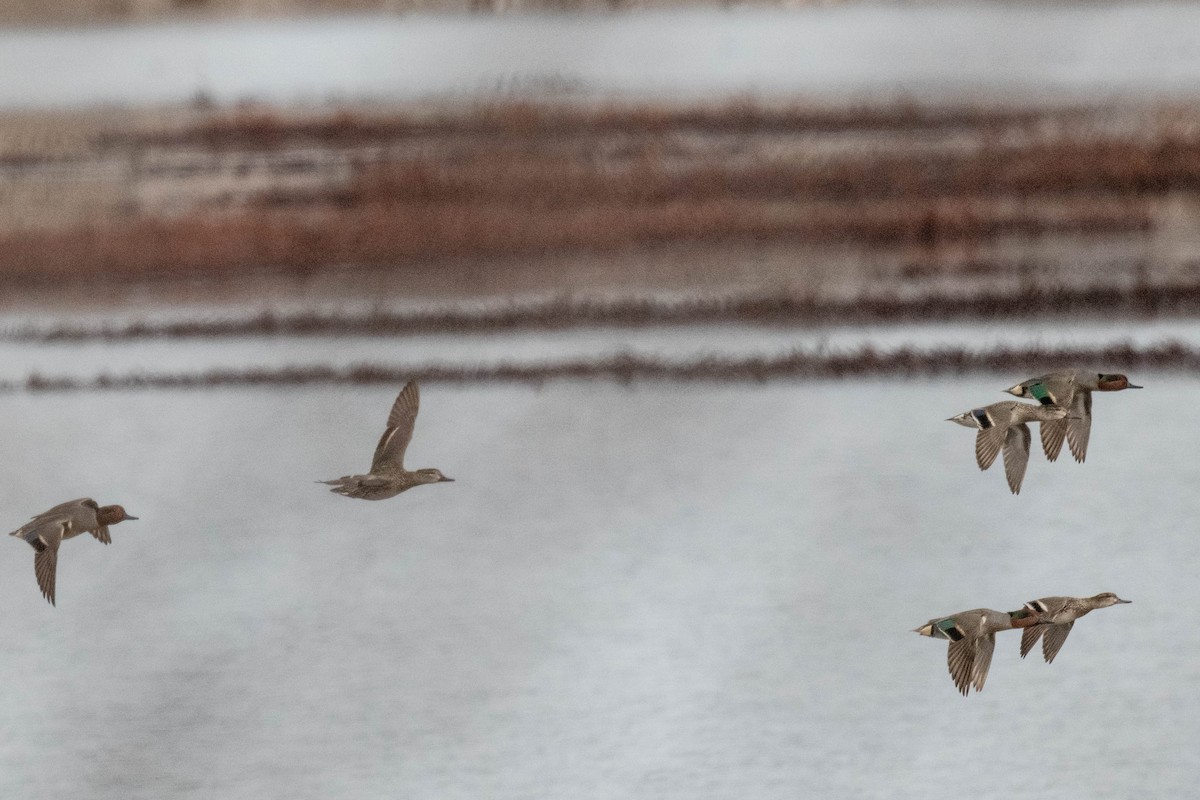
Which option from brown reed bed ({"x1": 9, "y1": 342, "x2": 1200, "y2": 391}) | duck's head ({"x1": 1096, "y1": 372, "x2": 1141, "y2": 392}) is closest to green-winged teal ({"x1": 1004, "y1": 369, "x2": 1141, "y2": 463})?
duck's head ({"x1": 1096, "y1": 372, "x2": 1141, "y2": 392})

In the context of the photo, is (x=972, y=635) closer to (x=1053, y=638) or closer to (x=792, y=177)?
(x=1053, y=638)

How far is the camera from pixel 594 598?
4.40ft

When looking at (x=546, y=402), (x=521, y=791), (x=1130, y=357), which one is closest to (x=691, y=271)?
(x=546, y=402)

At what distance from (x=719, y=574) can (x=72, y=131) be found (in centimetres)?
96

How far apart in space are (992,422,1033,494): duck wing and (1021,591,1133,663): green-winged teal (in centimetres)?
12

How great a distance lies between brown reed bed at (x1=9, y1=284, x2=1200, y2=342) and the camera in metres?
1.48

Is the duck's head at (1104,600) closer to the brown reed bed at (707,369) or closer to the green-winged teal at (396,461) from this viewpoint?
the brown reed bed at (707,369)

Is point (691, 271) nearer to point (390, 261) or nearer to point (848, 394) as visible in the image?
point (848, 394)

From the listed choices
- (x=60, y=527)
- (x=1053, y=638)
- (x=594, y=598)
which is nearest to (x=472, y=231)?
(x=594, y=598)

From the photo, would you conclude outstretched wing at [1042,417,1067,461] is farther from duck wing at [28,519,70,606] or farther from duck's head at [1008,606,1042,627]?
duck wing at [28,519,70,606]

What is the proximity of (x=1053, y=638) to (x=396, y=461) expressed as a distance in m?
0.65

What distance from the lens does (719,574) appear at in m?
1.35

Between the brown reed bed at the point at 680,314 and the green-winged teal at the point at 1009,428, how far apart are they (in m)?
0.34

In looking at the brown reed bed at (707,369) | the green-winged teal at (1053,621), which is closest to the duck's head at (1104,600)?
the green-winged teal at (1053,621)
